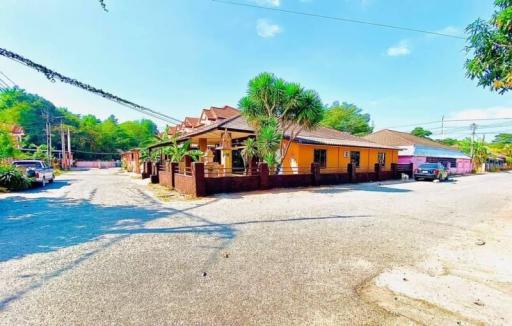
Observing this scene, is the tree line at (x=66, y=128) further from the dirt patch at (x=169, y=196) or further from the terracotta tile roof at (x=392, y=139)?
the terracotta tile roof at (x=392, y=139)

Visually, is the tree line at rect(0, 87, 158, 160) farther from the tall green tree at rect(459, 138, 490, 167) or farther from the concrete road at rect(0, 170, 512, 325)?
the tall green tree at rect(459, 138, 490, 167)

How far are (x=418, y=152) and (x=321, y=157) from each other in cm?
1636

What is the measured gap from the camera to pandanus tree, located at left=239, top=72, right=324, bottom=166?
45.1ft

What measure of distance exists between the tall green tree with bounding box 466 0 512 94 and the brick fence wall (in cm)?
952

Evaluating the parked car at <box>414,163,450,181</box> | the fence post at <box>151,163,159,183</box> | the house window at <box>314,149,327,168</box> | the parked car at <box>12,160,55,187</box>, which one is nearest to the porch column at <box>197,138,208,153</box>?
the fence post at <box>151,163,159,183</box>

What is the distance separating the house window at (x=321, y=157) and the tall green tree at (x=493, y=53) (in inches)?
487

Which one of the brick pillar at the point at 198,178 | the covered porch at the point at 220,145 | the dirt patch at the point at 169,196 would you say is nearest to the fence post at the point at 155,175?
the covered porch at the point at 220,145

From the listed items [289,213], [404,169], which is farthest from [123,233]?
[404,169]

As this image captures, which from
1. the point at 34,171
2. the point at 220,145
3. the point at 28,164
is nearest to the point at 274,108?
the point at 220,145

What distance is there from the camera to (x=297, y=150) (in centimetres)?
1691

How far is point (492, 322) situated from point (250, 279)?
274cm

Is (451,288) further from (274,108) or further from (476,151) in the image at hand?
(476,151)

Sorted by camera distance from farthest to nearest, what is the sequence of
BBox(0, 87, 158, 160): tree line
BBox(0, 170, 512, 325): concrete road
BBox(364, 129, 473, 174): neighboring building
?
BBox(0, 87, 158, 160): tree line < BBox(364, 129, 473, 174): neighboring building < BBox(0, 170, 512, 325): concrete road

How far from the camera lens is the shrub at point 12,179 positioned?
43.7 ft
